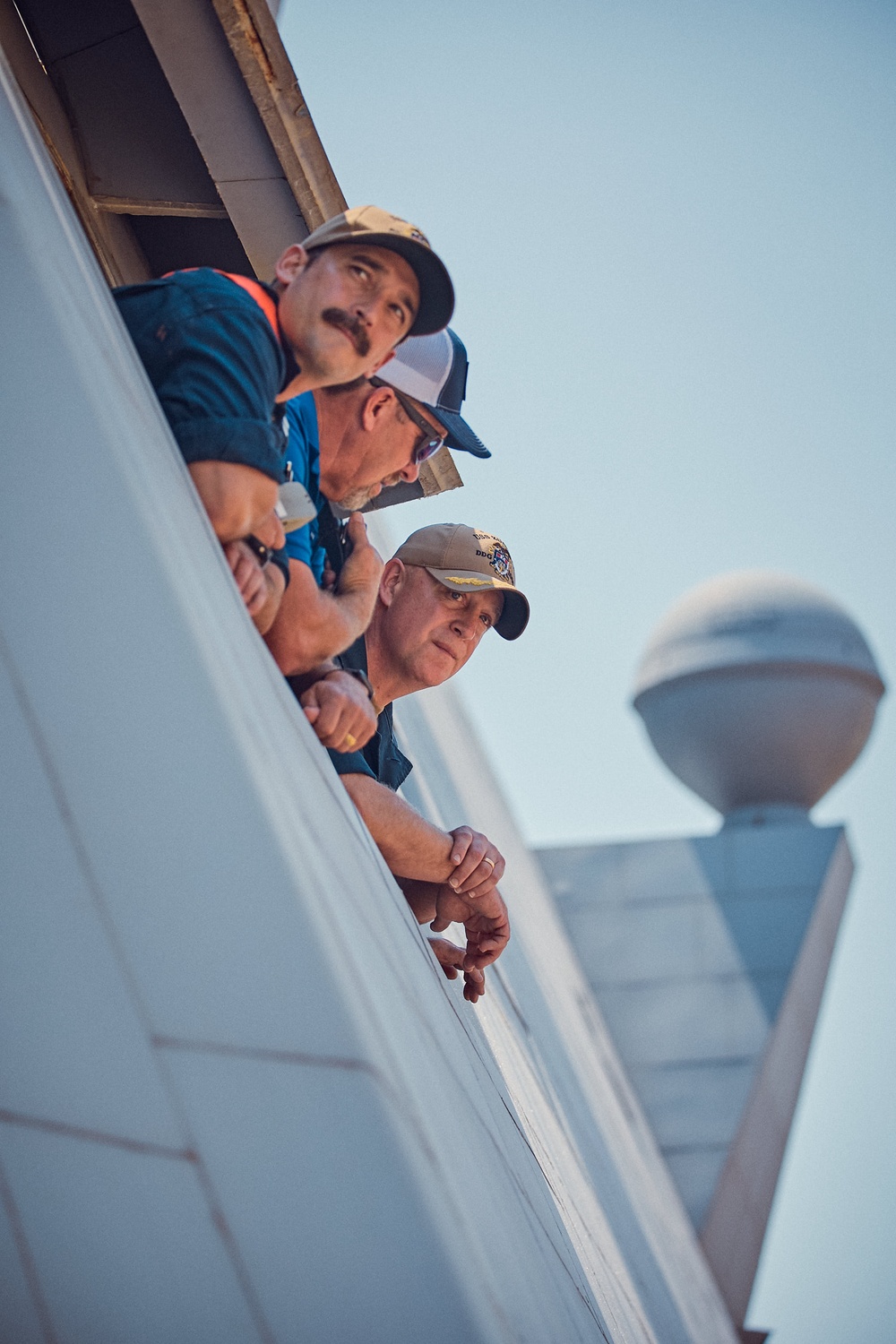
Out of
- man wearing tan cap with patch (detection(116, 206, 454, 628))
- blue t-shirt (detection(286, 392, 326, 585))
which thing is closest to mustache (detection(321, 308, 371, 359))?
man wearing tan cap with patch (detection(116, 206, 454, 628))

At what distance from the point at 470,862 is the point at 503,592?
0.70 m

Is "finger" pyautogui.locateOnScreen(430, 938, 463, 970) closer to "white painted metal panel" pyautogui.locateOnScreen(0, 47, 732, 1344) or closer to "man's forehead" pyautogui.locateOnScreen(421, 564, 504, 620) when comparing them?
"man's forehead" pyautogui.locateOnScreen(421, 564, 504, 620)

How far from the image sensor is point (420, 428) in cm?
270

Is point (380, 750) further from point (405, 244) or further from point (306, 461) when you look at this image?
point (405, 244)

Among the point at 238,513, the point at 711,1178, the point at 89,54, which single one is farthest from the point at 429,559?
the point at 711,1178

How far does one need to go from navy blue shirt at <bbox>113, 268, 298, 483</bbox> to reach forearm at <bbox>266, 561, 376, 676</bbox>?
25 cm

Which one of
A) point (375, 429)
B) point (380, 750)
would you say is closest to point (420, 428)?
point (375, 429)

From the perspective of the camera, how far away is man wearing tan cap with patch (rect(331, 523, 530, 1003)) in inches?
109

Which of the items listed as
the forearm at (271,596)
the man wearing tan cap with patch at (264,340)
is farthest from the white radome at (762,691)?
the forearm at (271,596)

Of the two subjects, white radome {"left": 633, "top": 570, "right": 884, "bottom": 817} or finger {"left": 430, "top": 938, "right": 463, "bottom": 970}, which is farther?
white radome {"left": 633, "top": 570, "right": 884, "bottom": 817}

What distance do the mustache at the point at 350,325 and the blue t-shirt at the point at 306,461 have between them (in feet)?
0.71

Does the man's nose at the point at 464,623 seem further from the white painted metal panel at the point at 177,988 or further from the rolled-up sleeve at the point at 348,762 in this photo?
the white painted metal panel at the point at 177,988

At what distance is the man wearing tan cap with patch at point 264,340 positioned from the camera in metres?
1.88

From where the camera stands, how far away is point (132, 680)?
136 centimetres
